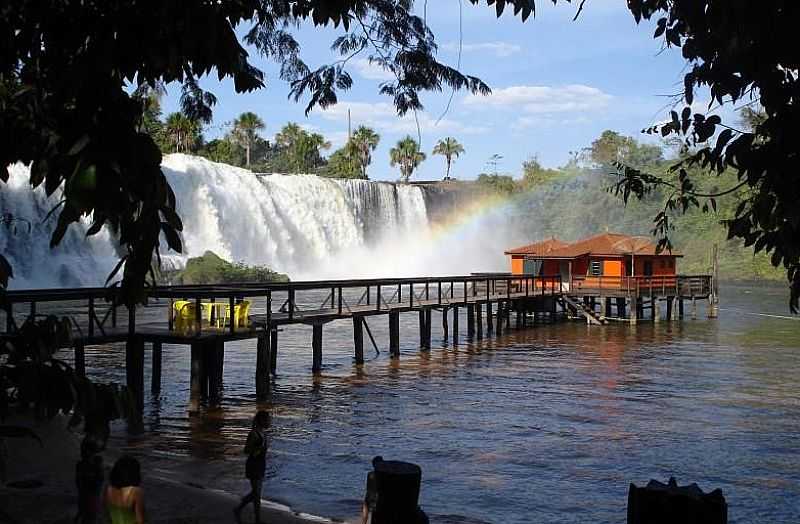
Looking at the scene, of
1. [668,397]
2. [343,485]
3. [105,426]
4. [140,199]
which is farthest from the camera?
[668,397]

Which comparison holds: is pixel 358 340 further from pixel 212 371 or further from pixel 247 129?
pixel 247 129

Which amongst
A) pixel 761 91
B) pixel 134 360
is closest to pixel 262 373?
pixel 134 360

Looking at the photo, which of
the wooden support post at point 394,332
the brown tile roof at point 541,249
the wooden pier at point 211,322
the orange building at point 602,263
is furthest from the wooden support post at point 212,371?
the brown tile roof at point 541,249

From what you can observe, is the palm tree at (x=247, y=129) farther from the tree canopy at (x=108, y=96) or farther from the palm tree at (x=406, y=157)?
the tree canopy at (x=108, y=96)

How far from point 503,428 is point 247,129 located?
8643cm

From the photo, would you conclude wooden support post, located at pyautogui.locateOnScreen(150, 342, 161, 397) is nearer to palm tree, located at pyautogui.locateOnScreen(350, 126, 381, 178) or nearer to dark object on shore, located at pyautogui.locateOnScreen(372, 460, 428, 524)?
dark object on shore, located at pyautogui.locateOnScreen(372, 460, 428, 524)

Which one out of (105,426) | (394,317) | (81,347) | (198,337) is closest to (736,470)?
(198,337)

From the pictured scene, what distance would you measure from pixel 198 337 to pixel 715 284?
3846cm

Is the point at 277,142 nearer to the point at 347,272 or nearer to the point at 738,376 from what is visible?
the point at 347,272

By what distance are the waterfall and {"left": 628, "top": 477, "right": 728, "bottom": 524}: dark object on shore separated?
42883 mm

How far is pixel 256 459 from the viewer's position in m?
9.45

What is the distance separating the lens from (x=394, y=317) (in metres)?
28.5

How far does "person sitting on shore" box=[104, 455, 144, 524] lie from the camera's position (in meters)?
6.01

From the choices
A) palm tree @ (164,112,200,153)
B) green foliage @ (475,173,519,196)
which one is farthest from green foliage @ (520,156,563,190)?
palm tree @ (164,112,200,153)
